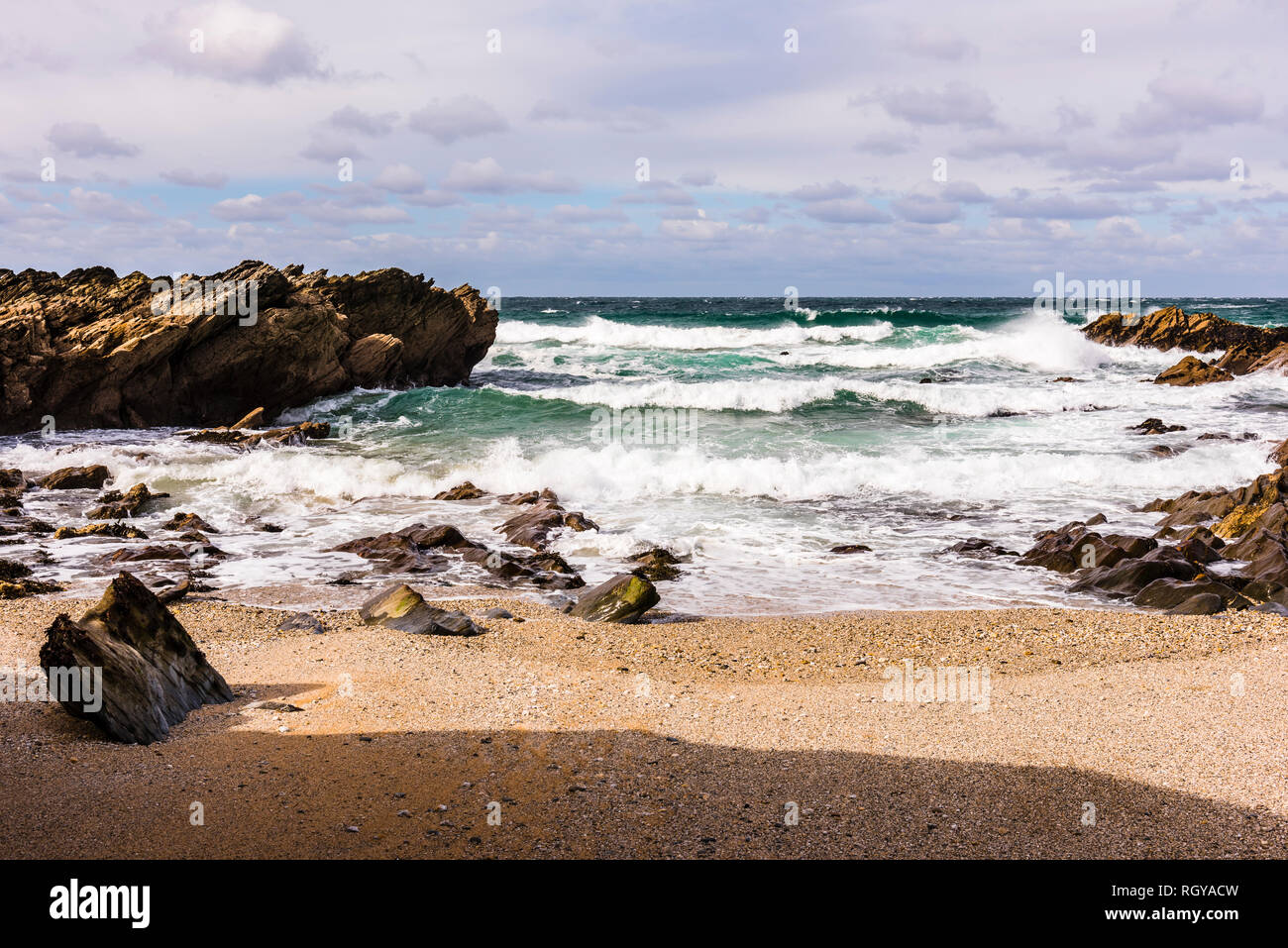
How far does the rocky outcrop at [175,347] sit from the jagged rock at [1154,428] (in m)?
19.4

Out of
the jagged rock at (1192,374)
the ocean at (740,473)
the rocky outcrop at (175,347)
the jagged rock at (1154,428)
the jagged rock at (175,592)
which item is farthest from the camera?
the jagged rock at (1192,374)

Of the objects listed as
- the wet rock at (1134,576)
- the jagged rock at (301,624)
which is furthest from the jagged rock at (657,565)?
the wet rock at (1134,576)

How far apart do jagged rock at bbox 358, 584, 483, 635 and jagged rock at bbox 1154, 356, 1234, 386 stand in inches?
1013

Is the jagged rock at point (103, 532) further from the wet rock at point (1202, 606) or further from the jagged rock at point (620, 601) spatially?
the wet rock at point (1202, 606)

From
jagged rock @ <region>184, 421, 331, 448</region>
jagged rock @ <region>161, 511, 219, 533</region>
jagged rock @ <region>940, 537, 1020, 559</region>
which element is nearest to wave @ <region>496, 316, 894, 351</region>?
jagged rock @ <region>184, 421, 331, 448</region>

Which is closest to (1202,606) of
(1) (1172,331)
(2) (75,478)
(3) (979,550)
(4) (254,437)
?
(3) (979,550)

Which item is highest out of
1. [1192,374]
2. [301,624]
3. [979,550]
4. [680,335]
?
[680,335]

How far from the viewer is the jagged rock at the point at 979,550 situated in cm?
1089

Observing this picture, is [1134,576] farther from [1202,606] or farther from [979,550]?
[979,550]

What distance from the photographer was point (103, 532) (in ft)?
39.3

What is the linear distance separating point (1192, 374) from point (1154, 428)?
9474 mm

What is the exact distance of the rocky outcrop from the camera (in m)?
20.0
